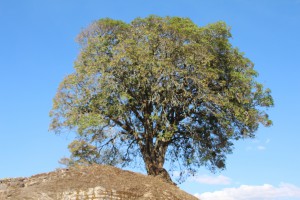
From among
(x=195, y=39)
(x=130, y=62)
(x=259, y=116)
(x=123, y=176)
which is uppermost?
(x=195, y=39)

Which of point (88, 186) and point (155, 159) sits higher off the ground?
point (155, 159)

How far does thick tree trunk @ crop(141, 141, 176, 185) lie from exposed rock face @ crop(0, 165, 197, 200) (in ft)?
21.4

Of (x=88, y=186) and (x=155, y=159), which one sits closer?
(x=88, y=186)

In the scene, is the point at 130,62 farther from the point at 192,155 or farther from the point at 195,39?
the point at 192,155

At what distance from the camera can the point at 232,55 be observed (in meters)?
31.4

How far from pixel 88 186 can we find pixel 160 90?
1025 cm

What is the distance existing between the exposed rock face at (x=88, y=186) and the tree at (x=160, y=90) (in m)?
6.28

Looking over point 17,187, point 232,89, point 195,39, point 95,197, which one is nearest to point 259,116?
point 232,89

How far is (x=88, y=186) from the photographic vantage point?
20.5 metres

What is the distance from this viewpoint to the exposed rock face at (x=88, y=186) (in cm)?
2002

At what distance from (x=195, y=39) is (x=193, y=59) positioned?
182 cm

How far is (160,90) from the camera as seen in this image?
28.7 metres

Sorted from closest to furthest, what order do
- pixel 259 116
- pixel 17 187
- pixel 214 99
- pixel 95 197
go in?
pixel 95 197 → pixel 17 187 → pixel 214 99 → pixel 259 116

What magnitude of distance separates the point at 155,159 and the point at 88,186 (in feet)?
32.8
